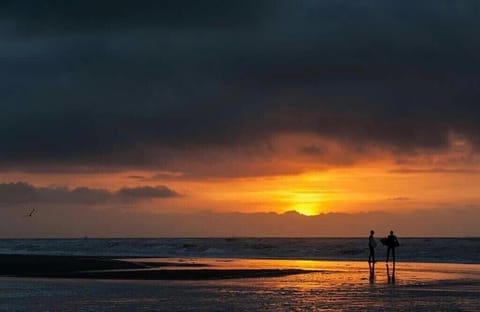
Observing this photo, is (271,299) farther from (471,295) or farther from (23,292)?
(23,292)

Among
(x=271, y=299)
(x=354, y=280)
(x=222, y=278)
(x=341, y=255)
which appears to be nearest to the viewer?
(x=271, y=299)

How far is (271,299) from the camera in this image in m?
25.9

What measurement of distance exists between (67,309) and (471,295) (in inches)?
554

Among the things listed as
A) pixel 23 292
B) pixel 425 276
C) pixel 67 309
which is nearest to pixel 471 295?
pixel 425 276

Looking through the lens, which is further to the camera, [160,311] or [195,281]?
[195,281]

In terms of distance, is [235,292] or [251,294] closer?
[251,294]

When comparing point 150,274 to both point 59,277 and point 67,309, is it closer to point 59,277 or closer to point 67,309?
point 59,277

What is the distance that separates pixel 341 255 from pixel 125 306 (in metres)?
53.9

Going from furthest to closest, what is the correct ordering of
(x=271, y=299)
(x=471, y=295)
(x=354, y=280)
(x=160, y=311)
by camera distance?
1. (x=354, y=280)
2. (x=471, y=295)
3. (x=271, y=299)
4. (x=160, y=311)

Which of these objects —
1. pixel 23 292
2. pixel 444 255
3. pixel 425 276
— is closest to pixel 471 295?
pixel 425 276

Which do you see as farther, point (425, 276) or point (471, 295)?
point (425, 276)

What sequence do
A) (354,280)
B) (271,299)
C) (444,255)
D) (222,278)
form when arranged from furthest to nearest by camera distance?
(444,255), (222,278), (354,280), (271,299)

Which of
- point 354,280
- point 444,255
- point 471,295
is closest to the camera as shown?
point 471,295

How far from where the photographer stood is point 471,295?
90.6 feet
